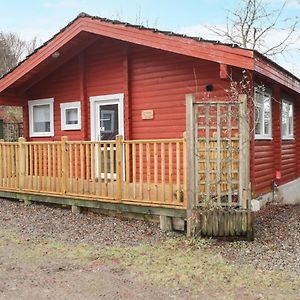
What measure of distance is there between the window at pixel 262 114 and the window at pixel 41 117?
5332 millimetres

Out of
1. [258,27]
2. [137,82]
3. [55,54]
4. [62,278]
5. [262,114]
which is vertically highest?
[258,27]

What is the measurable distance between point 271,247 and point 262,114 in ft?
12.9

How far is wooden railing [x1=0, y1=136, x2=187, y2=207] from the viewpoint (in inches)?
260

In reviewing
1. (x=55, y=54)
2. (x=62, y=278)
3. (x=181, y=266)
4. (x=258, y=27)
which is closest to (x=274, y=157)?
(x=55, y=54)

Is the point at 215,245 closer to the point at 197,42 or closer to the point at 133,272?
the point at 133,272

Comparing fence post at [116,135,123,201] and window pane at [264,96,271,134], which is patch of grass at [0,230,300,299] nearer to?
fence post at [116,135,123,201]

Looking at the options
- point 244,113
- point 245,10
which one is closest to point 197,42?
point 244,113

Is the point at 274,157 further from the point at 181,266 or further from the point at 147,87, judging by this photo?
the point at 181,266

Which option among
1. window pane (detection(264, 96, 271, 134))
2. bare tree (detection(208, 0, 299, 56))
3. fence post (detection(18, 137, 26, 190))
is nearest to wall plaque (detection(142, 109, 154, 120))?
window pane (detection(264, 96, 271, 134))

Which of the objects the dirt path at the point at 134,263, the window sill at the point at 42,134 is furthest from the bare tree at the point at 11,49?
the dirt path at the point at 134,263

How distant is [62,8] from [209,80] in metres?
19.6

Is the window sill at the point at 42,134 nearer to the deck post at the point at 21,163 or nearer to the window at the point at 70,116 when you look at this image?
the window at the point at 70,116

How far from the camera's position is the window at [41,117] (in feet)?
35.5

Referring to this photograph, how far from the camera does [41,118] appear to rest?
36.6ft
